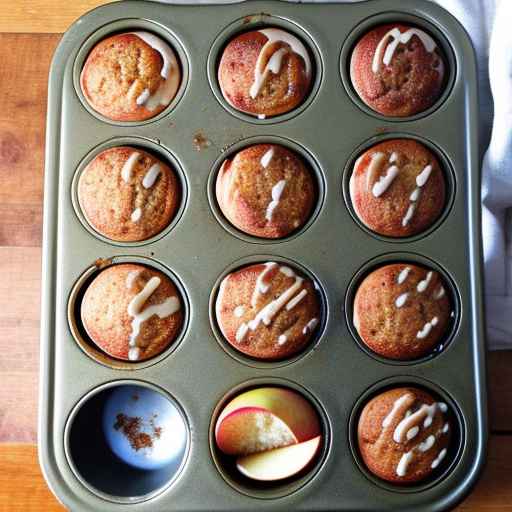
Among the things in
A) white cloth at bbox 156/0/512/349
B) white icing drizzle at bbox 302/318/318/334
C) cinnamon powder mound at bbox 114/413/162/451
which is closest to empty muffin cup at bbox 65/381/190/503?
cinnamon powder mound at bbox 114/413/162/451

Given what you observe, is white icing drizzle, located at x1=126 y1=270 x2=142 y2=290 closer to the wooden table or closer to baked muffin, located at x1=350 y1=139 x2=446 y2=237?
the wooden table

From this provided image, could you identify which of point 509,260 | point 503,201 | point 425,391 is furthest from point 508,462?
point 503,201

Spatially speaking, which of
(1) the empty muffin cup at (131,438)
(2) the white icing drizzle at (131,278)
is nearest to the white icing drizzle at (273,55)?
(2) the white icing drizzle at (131,278)

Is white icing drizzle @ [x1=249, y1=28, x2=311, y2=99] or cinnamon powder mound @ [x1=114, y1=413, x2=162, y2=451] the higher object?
white icing drizzle @ [x1=249, y1=28, x2=311, y2=99]

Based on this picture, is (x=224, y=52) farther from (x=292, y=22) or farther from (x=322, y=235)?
(x=322, y=235)

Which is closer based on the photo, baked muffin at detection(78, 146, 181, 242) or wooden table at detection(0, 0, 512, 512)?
baked muffin at detection(78, 146, 181, 242)

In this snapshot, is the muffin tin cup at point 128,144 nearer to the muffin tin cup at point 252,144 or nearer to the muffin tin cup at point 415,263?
the muffin tin cup at point 252,144
